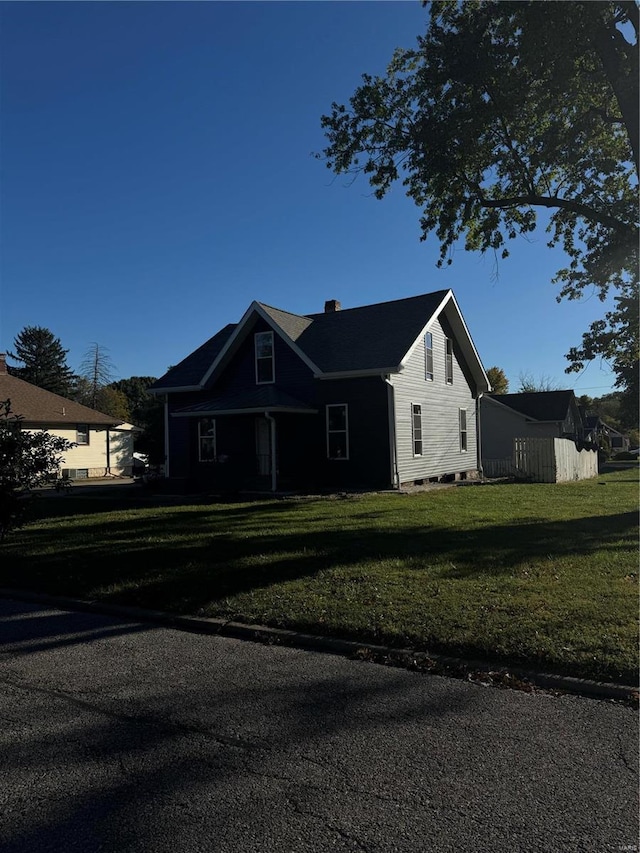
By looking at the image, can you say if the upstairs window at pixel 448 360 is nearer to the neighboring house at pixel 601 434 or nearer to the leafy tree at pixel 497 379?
the neighboring house at pixel 601 434

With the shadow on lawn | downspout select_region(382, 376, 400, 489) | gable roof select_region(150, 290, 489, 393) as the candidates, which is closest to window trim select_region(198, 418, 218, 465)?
gable roof select_region(150, 290, 489, 393)

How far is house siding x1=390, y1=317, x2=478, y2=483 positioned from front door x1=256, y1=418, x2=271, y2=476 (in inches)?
168

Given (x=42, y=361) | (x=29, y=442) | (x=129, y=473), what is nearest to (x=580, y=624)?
(x=29, y=442)

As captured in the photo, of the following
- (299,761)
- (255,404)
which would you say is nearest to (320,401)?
(255,404)

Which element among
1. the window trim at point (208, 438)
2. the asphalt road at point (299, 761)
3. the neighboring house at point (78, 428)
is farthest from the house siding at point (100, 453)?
the asphalt road at point (299, 761)

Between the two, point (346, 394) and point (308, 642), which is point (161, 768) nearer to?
point (308, 642)

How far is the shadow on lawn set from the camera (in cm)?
754

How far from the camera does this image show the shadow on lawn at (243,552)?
7.54 metres

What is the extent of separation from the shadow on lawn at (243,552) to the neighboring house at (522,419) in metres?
26.5

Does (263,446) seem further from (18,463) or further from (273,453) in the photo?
(18,463)

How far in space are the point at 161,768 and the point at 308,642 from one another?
2.30 metres

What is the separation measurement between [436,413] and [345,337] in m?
4.35

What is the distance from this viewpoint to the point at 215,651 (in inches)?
215

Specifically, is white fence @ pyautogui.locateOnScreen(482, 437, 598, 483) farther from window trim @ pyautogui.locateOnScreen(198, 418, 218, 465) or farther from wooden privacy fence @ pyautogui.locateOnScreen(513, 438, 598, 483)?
window trim @ pyautogui.locateOnScreen(198, 418, 218, 465)
